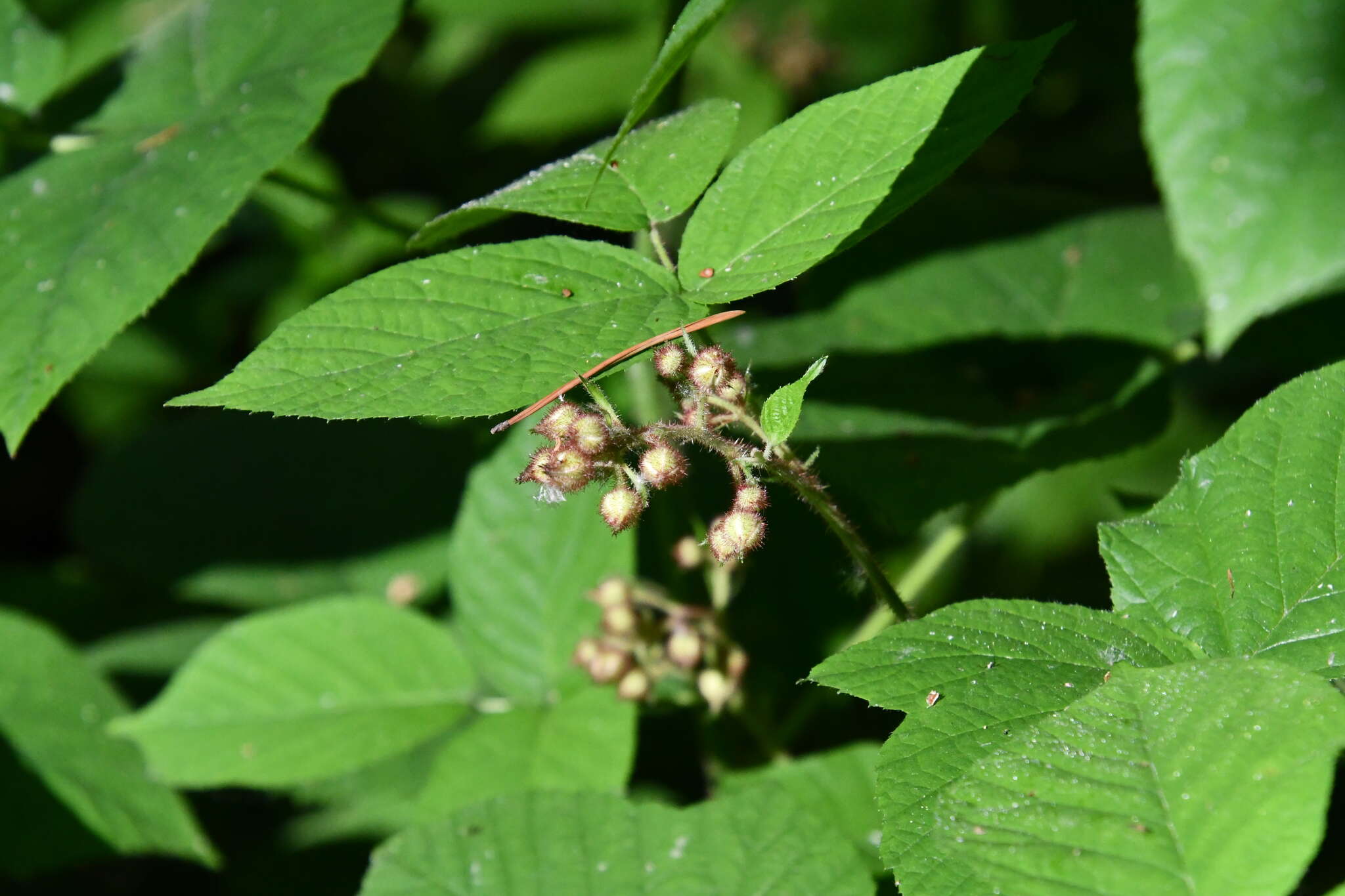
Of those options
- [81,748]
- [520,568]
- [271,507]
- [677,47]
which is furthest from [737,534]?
[271,507]

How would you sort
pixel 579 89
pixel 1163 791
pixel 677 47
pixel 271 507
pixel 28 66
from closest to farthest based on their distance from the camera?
pixel 1163 791 < pixel 677 47 < pixel 28 66 < pixel 271 507 < pixel 579 89

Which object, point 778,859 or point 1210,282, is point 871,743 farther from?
point 1210,282

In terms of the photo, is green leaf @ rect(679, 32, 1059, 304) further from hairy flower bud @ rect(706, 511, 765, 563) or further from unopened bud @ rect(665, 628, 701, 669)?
unopened bud @ rect(665, 628, 701, 669)

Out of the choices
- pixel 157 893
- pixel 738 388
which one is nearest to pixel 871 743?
pixel 738 388

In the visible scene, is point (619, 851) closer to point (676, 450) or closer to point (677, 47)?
point (676, 450)

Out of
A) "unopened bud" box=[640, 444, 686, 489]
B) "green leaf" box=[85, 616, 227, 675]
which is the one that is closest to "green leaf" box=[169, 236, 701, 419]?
"unopened bud" box=[640, 444, 686, 489]

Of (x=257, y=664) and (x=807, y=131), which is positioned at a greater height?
(x=807, y=131)

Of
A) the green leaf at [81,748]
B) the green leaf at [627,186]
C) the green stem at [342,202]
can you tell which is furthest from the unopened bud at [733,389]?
the green leaf at [81,748]
